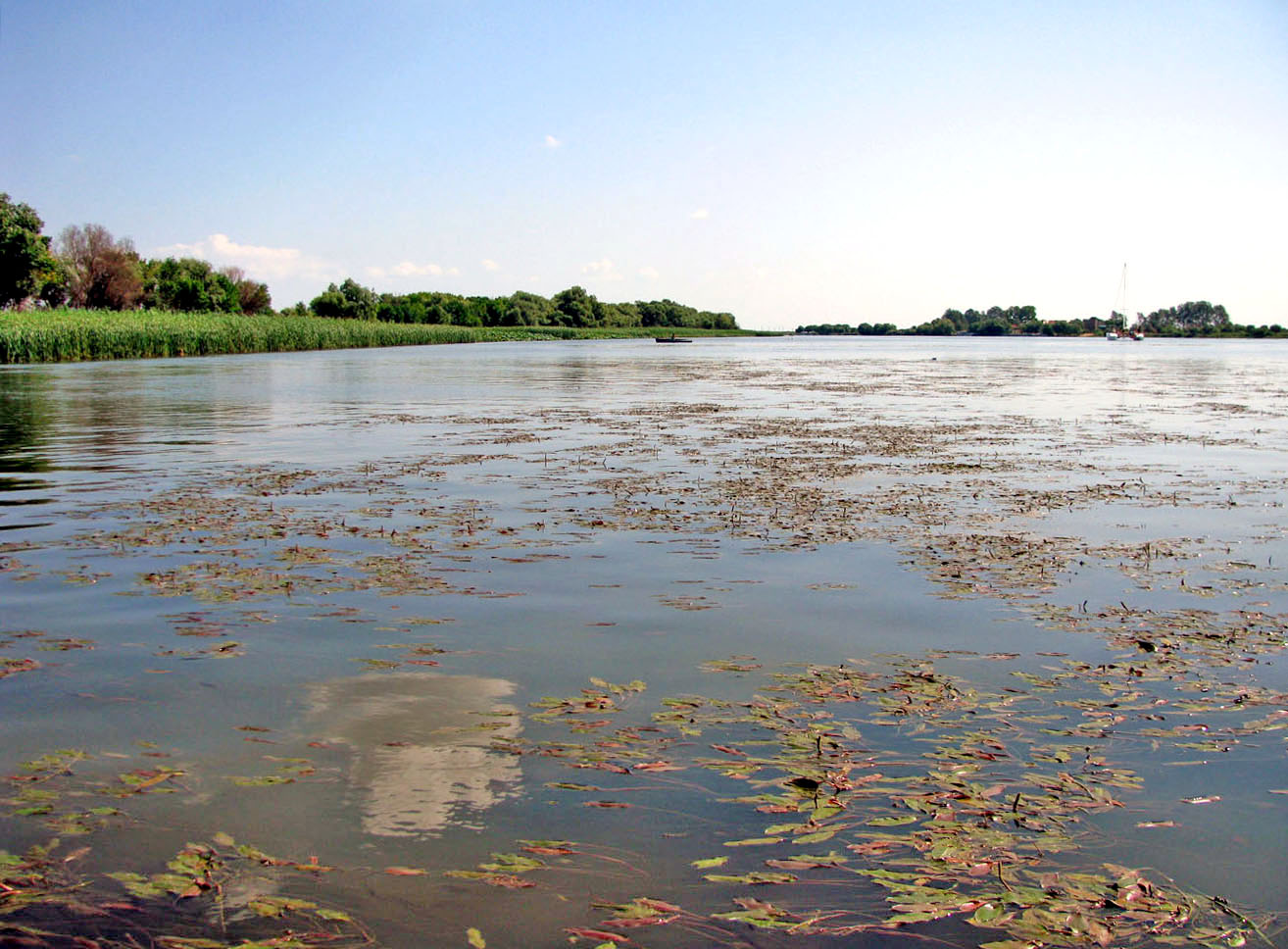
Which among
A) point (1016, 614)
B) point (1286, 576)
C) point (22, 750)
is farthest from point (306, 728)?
point (1286, 576)

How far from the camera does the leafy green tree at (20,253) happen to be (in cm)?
9412

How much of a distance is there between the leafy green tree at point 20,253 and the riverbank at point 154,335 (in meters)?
16.4

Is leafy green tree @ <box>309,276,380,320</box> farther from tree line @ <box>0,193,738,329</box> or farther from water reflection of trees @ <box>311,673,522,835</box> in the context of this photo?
water reflection of trees @ <box>311,673,522,835</box>

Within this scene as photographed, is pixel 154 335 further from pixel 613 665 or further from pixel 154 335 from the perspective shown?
pixel 613 665

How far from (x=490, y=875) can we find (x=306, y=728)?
228 centimetres

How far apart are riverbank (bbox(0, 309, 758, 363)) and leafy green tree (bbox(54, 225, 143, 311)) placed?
4224 cm

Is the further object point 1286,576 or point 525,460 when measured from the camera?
point 525,460

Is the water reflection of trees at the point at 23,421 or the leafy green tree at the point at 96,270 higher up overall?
the leafy green tree at the point at 96,270

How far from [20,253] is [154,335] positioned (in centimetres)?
3159

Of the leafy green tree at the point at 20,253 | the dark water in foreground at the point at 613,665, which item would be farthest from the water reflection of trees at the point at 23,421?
the leafy green tree at the point at 20,253

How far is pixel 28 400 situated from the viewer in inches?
1362

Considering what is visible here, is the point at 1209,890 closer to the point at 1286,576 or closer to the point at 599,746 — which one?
the point at 599,746

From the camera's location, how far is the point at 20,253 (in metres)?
95.1

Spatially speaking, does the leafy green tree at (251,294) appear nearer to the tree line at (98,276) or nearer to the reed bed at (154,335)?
the tree line at (98,276)
